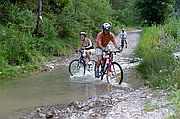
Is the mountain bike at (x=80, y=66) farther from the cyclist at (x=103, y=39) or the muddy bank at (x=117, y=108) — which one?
the muddy bank at (x=117, y=108)

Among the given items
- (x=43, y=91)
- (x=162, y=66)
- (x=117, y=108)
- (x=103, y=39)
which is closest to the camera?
(x=117, y=108)

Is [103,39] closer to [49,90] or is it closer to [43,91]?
[49,90]

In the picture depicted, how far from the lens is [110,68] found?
45.0 feet

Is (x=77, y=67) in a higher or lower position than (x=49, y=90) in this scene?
higher

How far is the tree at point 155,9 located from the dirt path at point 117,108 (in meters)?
44.3

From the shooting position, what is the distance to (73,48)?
1067 inches

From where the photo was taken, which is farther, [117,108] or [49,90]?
[49,90]

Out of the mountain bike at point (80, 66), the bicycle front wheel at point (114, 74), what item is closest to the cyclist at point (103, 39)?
the bicycle front wheel at point (114, 74)

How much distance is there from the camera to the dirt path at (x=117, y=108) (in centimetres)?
816

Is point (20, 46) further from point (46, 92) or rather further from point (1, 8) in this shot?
point (46, 92)

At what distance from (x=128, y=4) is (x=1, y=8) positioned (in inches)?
2644

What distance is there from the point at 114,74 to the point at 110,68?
0.83 feet

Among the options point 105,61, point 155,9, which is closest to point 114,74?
point 105,61

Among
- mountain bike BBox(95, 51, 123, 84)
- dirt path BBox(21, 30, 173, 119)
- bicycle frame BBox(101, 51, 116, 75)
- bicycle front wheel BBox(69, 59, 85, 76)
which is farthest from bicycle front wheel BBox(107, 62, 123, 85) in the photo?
bicycle front wheel BBox(69, 59, 85, 76)
